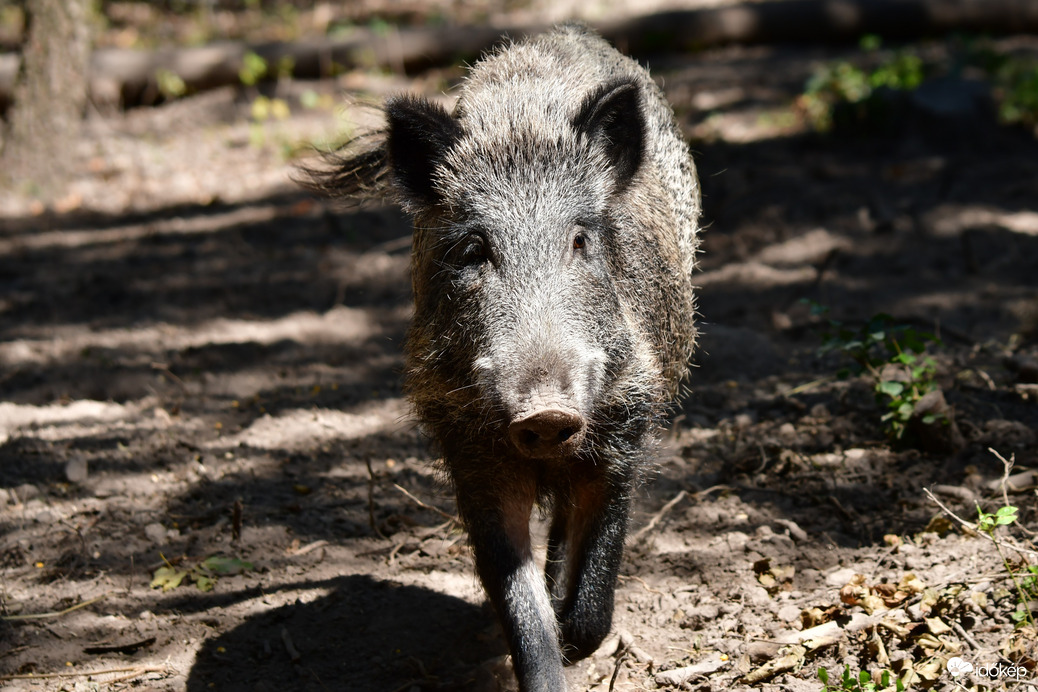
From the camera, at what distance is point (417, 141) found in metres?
3.17

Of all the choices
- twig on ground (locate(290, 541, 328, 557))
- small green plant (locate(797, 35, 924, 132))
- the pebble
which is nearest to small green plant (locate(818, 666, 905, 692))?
the pebble

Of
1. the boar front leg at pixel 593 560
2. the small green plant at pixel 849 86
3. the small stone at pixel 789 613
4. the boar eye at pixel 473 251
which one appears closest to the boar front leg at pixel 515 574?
the boar front leg at pixel 593 560

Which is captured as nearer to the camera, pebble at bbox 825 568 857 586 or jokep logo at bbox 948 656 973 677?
jokep logo at bbox 948 656 973 677

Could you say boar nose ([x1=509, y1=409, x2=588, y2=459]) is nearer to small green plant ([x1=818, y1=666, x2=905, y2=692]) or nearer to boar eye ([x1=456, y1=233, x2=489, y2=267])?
boar eye ([x1=456, y1=233, x2=489, y2=267])

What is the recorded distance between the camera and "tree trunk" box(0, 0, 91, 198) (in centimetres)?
768

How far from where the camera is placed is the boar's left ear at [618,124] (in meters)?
3.14

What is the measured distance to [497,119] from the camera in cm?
320

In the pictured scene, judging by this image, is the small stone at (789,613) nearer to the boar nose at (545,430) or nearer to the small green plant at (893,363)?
the small green plant at (893,363)

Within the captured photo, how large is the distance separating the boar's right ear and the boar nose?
107 cm

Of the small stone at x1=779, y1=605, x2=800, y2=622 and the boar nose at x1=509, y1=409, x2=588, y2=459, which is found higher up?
the boar nose at x1=509, y1=409, x2=588, y2=459

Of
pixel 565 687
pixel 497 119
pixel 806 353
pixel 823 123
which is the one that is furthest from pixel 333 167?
pixel 823 123

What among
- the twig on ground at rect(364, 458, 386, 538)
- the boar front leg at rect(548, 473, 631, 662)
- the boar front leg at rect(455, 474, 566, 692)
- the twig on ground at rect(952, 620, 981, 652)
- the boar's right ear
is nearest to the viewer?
the twig on ground at rect(952, 620, 981, 652)

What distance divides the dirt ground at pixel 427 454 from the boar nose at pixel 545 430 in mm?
1047

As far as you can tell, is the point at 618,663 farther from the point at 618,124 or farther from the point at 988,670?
the point at 618,124
